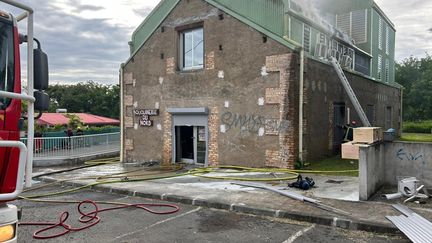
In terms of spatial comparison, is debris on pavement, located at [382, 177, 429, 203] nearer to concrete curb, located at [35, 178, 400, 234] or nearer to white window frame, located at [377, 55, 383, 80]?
concrete curb, located at [35, 178, 400, 234]

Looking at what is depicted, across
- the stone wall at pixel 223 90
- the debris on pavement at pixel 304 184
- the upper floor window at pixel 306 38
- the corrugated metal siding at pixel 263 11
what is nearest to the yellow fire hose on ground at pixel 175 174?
the stone wall at pixel 223 90

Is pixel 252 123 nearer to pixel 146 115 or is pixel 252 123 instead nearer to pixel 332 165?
pixel 332 165

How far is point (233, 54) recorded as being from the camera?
14195mm

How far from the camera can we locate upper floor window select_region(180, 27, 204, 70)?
15.6 metres

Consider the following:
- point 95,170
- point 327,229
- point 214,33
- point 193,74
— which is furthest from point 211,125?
point 327,229

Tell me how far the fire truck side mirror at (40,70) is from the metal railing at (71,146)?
1447 centimetres

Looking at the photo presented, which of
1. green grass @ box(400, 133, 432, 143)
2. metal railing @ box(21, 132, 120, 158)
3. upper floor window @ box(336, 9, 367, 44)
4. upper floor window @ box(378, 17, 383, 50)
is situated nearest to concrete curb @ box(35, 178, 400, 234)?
metal railing @ box(21, 132, 120, 158)

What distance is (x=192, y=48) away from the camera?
15.9 meters

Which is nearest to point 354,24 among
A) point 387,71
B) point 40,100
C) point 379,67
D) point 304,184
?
point 379,67

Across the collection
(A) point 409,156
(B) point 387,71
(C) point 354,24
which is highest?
(C) point 354,24

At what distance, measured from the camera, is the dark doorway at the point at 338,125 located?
637 inches

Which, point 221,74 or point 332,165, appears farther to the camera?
point 221,74

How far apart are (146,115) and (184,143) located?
2321mm

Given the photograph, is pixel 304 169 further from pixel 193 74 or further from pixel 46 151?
pixel 46 151
